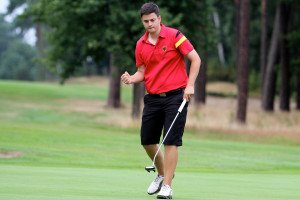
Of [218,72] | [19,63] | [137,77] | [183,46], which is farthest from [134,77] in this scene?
[19,63]

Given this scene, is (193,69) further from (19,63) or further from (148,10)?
(19,63)

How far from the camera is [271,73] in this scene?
51469 millimetres

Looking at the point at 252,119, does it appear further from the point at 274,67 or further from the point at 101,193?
the point at 101,193

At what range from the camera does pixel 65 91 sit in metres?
67.4

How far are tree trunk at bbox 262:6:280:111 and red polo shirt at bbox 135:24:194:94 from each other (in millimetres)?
40230

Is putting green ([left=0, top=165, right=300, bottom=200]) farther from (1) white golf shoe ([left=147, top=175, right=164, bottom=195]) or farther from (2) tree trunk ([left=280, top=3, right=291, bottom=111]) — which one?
(2) tree trunk ([left=280, top=3, right=291, bottom=111])

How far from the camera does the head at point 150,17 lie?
1014cm

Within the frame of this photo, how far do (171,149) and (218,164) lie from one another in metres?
11.1

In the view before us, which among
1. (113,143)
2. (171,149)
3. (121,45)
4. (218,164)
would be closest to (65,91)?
(121,45)

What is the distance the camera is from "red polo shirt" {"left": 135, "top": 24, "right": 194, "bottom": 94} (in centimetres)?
1029

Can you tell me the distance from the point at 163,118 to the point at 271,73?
136ft

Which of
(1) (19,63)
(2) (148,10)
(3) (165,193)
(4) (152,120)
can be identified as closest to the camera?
(3) (165,193)

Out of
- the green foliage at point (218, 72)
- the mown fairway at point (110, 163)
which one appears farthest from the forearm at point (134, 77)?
the green foliage at point (218, 72)

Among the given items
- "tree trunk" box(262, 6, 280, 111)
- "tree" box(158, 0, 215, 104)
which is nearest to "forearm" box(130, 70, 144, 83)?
"tree" box(158, 0, 215, 104)
